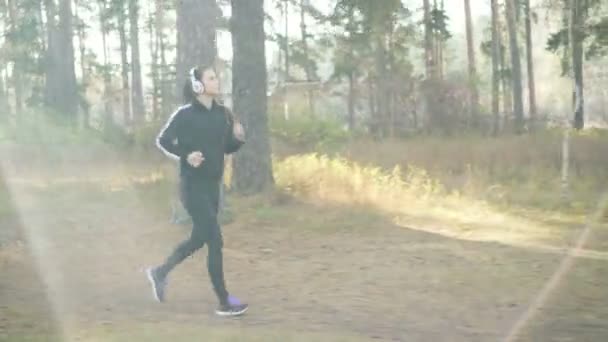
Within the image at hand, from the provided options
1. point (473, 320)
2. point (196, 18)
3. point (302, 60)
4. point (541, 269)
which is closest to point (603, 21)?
point (196, 18)

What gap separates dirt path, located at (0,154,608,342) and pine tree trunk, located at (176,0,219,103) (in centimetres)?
226

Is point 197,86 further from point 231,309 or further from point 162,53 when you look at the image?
point 162,53

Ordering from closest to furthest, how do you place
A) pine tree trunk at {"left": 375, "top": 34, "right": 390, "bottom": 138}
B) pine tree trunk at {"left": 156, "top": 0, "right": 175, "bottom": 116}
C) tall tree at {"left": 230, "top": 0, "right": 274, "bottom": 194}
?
1. tall tree at {"left": 230, "top": 0, "right": 274, "bottom": 194}
2. pine tree trunk at {"left": 375, "top": 34, "right": 390, "bottom": 138}
3. pine tree trunk at {"left": 156, "top": 0, "right": 175, "bottom": 116}

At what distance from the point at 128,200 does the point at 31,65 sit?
22.2m

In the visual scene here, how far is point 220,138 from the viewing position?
6.16m

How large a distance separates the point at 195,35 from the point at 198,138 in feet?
18.0

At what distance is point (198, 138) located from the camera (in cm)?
607

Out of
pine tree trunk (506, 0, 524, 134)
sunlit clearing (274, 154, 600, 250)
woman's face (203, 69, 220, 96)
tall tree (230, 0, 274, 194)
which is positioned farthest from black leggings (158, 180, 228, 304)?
pine tree trunk (506, 0, 524, 134)

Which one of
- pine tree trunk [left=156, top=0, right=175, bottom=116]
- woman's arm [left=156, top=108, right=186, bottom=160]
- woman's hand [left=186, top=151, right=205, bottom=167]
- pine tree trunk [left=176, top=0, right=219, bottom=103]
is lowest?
woman's hand [left=186, top=151, right=205, bottom=167]

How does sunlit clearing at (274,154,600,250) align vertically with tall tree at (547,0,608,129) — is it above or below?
below

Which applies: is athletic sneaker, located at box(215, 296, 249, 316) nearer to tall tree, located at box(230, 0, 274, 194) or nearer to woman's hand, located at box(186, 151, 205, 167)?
woman's hand, located at box(186, 151, 205, 167)

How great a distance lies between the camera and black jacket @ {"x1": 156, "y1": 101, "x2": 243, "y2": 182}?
606 centimetres

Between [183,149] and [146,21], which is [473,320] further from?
[146,21]

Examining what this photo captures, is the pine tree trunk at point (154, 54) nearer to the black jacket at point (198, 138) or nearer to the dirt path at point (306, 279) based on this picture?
the dirt path at point (306, 279)
